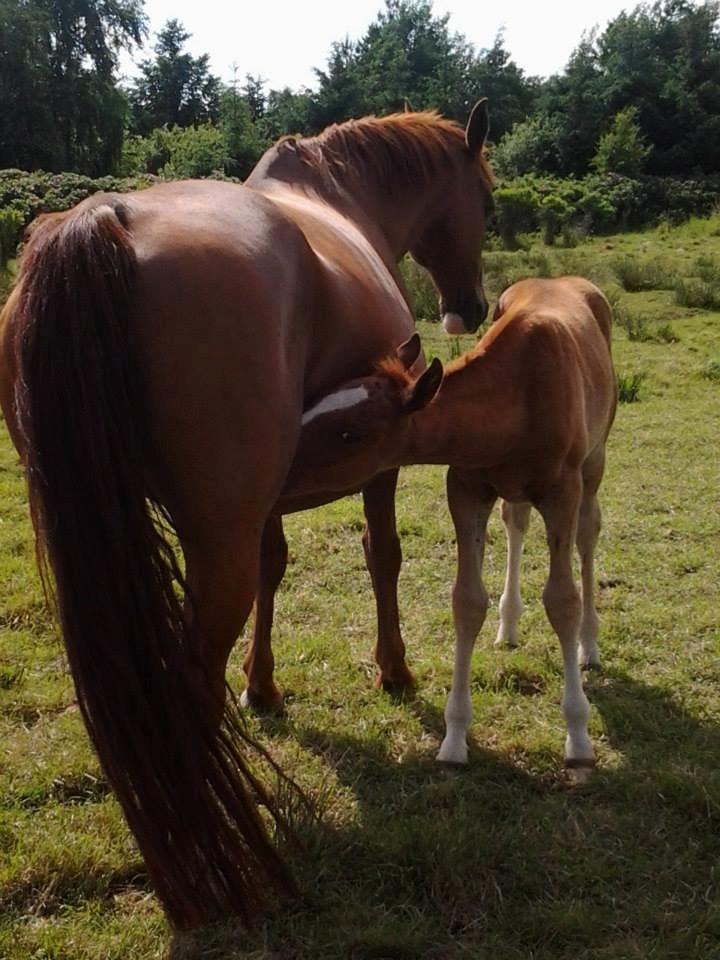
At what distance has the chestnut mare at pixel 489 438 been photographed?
2578mm

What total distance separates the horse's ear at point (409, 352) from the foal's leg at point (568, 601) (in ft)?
2.42

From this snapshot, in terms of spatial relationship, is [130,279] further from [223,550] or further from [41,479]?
[223,550]

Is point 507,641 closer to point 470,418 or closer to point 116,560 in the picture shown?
point 470,418

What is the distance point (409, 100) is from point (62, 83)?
13.4 metres

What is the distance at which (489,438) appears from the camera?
2.92 meters

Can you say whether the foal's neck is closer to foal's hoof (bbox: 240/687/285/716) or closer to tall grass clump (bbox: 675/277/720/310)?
foal's hoof (bbox: 240/687/285/716)

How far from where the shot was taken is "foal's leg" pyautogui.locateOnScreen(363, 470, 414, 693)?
11.9 ft

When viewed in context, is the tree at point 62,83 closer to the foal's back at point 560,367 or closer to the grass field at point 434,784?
the grass field at point 434,784

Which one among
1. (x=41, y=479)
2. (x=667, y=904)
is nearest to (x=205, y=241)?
(x=41, y=479)

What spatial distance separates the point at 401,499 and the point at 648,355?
4.79 meters

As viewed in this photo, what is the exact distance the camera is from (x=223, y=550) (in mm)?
2135

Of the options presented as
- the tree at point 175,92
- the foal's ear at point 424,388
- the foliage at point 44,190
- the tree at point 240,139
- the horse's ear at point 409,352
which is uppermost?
the tree at point 175,92

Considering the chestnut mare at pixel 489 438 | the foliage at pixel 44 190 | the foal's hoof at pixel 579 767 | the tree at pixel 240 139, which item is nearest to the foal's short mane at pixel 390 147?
the chestnut mare at pixel 489 438

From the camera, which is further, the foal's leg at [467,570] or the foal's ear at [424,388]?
the foal's leg at [467,570]
